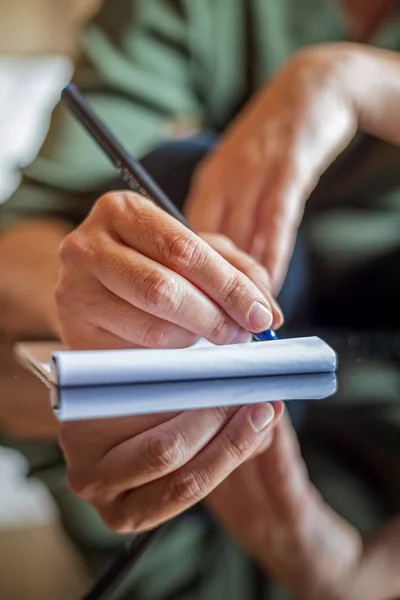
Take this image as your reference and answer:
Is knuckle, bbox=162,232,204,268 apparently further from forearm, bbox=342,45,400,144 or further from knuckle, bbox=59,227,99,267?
forearm, bbox=342,45,400,144

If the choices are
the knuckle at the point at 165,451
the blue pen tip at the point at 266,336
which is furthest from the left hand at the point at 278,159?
the knuckle at the point at 165,451

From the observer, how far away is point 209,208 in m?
0.50

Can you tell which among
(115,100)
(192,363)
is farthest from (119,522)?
(115,100)

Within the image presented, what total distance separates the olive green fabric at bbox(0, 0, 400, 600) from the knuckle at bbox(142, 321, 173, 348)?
36 centimetres

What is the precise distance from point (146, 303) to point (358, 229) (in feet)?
1.61

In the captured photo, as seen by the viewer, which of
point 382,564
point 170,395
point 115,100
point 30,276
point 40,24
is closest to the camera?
point 382,564

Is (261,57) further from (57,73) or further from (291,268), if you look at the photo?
(57,73)

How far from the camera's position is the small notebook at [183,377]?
0.95ft

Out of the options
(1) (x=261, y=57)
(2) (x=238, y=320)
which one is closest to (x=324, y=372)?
(2) (x=238, y=320)

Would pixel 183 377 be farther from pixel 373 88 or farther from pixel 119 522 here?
pixel 373 88

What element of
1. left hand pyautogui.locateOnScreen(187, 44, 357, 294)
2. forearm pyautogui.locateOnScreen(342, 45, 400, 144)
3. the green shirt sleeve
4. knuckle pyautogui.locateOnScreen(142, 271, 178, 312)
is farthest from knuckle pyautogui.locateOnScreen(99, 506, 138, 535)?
the green shirt sleeve

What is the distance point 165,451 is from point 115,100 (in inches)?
23.3

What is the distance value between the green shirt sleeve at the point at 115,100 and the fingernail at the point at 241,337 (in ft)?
1.32

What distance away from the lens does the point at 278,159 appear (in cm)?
49
